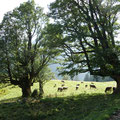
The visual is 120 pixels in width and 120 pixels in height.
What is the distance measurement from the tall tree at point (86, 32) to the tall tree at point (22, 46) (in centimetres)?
368

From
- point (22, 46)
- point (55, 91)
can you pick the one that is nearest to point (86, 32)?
point (22, 46)

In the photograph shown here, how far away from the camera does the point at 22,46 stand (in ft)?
68.9

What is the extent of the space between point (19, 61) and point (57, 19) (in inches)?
351

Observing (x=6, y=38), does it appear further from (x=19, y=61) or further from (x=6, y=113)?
(x=6, y=113)

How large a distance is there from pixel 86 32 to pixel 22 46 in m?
10.8

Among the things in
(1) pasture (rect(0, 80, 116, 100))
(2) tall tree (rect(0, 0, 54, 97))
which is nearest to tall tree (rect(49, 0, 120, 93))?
(2) tall tree (rect(0, 0, 54, 97))

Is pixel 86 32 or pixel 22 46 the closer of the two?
pixel 86 32

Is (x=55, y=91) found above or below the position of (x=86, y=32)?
below

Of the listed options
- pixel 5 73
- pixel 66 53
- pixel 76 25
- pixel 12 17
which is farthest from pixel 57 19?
pixel 5 73

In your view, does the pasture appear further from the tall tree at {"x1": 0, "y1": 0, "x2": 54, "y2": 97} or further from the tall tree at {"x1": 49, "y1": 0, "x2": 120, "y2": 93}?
the tall tree at {"x1": 49, "y1": 0, "x2": 120, "y2": 93}

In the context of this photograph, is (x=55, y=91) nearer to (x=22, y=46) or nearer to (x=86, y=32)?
(x=22, y=46)

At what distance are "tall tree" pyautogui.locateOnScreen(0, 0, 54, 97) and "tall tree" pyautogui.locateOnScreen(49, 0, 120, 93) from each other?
3.68 metres

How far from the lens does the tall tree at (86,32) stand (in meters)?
15.3

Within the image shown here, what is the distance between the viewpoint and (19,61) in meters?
20.4
